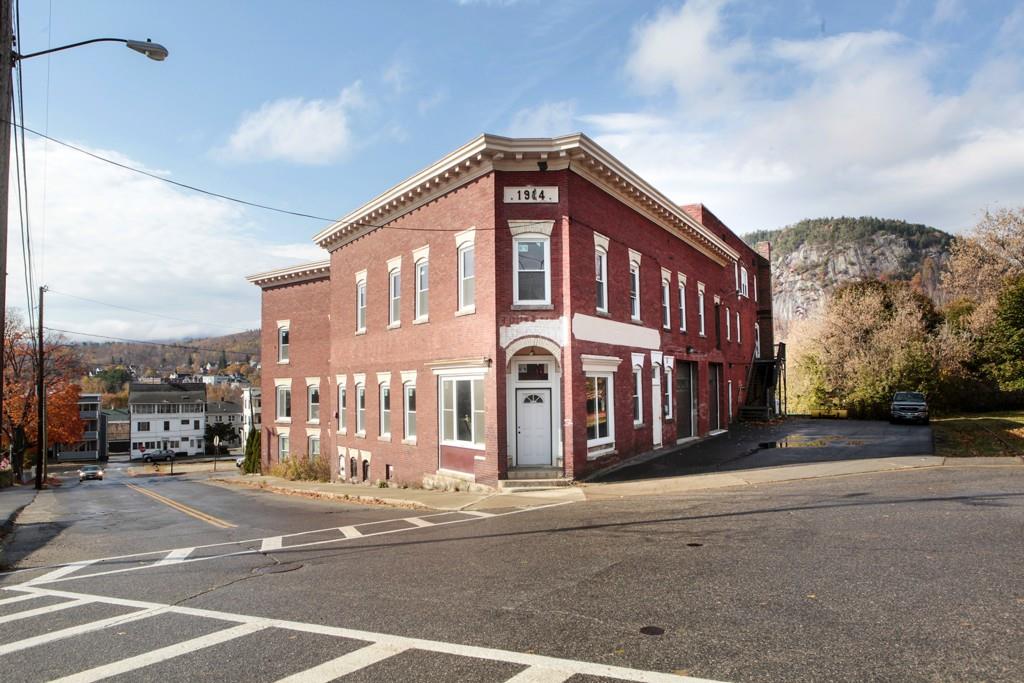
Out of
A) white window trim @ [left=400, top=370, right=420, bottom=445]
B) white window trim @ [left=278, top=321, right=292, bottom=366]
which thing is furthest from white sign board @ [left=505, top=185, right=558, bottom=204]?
white window trim @ [left=278, top=321, right=292, bottom=366]

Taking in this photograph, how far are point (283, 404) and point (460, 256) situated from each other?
20347 mm

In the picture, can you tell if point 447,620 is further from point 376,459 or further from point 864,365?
point 864,365

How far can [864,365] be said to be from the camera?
36.9 metres

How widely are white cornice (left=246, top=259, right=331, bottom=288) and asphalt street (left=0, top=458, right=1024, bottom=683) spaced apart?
2014 centimetres

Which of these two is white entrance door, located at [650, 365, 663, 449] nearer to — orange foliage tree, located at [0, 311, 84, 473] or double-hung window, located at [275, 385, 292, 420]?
double-hung window, located at [275, 385, 292, 420]

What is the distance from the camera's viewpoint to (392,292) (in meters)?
22.3

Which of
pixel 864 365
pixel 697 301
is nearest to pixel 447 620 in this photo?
pixel 697 301

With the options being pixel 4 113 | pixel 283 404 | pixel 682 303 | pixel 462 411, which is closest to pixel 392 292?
pixel 462 411

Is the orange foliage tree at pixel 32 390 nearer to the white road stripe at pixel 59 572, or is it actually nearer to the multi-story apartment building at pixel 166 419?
the multi-story apartment building at pixel 166 419

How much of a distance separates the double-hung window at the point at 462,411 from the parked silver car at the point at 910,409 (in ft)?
78.4

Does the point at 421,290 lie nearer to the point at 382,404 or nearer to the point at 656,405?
the point at 382,404

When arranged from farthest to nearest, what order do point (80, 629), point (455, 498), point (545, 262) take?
point (545, 262) → point (455, 498) → point (80, 629)

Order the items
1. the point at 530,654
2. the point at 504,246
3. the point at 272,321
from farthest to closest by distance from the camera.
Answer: the point at 272,321
the point at 504,246
the point at 530,654

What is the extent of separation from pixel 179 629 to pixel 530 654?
11.8 ft
